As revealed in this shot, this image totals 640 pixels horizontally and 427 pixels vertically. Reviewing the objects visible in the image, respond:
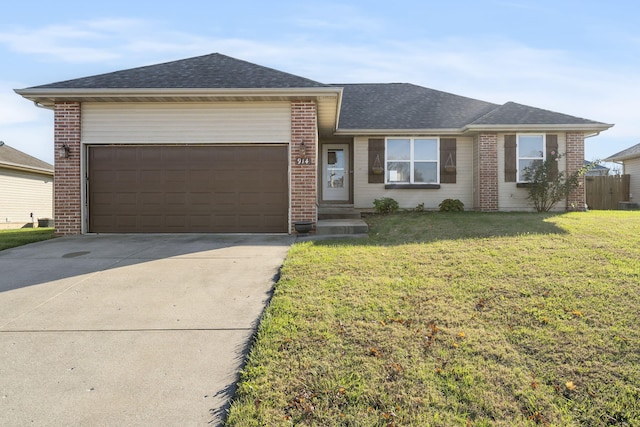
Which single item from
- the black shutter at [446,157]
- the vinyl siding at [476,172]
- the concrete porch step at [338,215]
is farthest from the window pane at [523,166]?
the concrete porch step at [338,215]

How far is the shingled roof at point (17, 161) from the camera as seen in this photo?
1582 centimetres

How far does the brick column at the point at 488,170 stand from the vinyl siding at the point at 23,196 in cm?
1954

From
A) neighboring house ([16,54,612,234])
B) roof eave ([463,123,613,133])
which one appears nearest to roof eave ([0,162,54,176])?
neighboring house ([16,54,612,234])

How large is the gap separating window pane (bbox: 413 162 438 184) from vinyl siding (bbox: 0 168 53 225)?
57.3 ft

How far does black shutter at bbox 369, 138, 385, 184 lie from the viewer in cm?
1254

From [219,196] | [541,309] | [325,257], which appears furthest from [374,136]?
[541,309]

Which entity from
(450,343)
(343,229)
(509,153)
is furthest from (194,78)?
(509,153)

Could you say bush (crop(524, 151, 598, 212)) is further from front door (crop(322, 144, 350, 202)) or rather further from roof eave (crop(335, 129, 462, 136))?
front door (crop(322, 144, 350, 202))

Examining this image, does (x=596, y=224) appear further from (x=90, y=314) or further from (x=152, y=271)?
(x=90, y=314)

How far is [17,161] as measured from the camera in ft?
54.4

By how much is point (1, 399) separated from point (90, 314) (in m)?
1.46

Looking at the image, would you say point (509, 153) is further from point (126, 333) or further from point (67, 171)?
point (67, 171)

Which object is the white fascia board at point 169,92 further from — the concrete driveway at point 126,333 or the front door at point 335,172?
the front door at point 335,172

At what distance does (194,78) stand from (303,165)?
137 inches
